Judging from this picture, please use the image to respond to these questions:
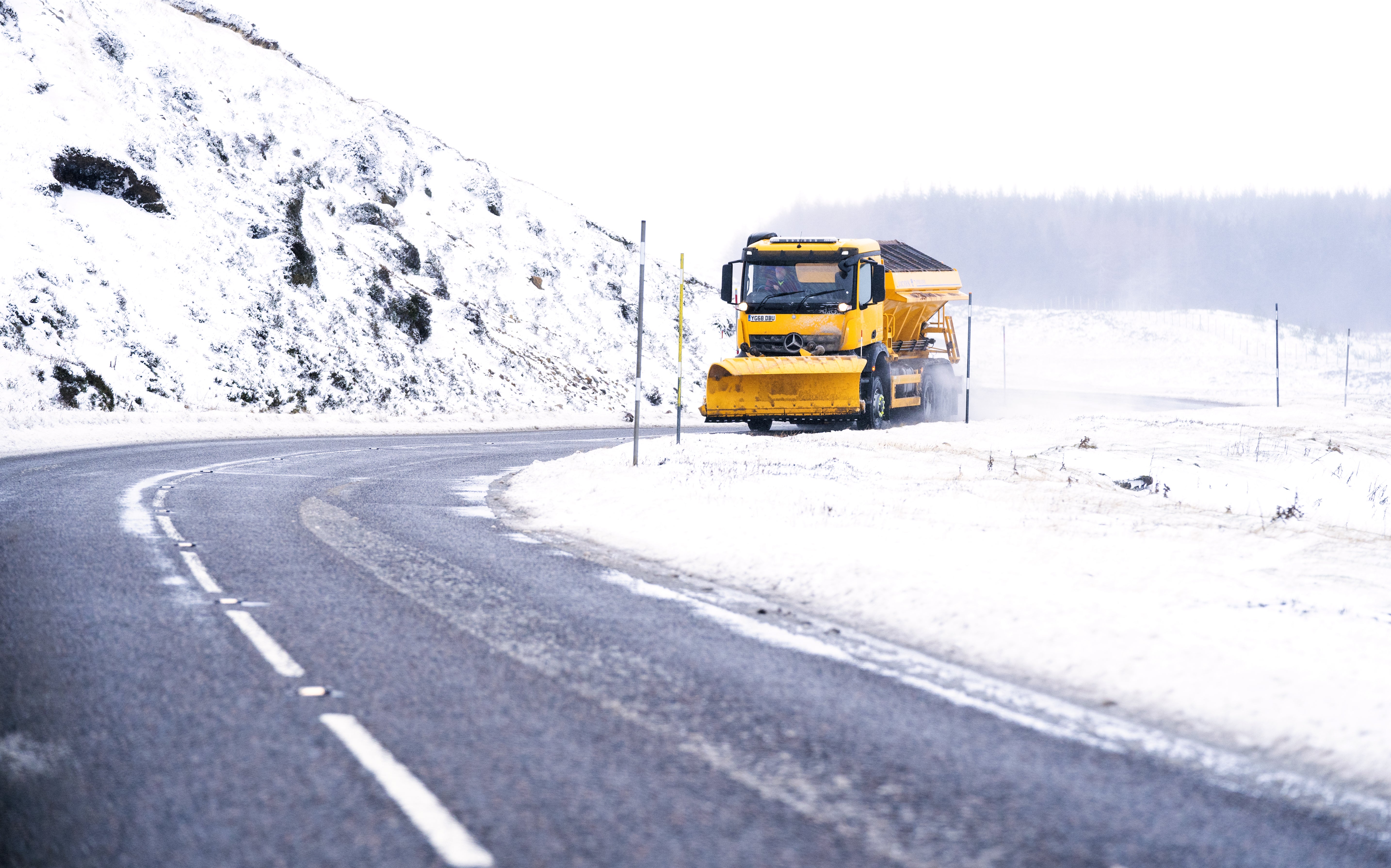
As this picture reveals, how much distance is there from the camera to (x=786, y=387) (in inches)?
783

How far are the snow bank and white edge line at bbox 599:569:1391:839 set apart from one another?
0.15m

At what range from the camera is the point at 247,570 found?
724 centimetres

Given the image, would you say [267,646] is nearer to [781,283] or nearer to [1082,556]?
[1082,556]

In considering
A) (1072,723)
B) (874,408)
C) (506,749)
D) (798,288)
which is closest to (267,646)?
(506,749)

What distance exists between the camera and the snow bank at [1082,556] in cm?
466

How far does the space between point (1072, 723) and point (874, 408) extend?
16301 millimetres

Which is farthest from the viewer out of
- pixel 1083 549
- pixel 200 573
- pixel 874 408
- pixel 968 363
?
pixel 968 363

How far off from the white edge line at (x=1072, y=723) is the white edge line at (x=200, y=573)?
10.6ft

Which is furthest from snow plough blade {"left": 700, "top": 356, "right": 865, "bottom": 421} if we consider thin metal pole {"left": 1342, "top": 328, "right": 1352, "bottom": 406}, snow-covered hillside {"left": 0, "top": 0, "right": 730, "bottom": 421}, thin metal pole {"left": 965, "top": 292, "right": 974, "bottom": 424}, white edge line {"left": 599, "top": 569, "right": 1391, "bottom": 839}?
thin metal pole {"left": 1342, "top": 328, "right": 1352, "bottom": 406}

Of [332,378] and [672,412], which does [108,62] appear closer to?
[332,378]

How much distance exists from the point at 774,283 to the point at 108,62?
3080 centimetres

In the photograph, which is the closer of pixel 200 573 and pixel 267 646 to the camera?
pixel 267 646

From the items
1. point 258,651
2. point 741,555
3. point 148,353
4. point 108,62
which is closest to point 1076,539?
point 741,555

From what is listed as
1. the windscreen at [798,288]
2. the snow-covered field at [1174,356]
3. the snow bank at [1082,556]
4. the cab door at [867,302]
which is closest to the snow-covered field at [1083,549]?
the snow bank at [1082,556]
